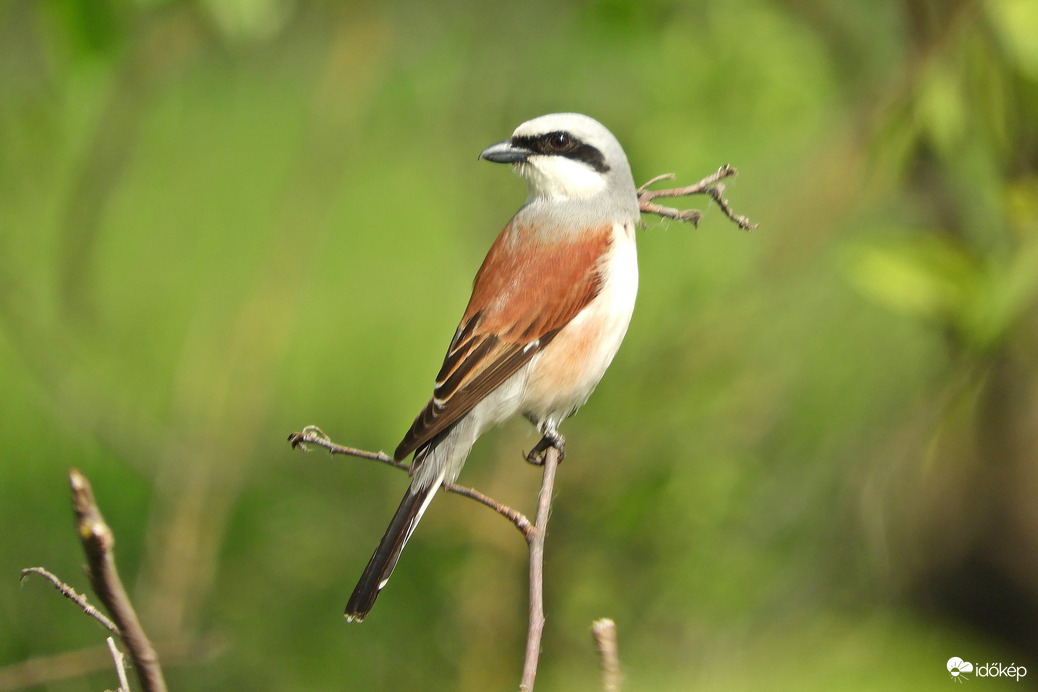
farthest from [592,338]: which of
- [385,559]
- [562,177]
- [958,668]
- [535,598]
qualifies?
[958,668]

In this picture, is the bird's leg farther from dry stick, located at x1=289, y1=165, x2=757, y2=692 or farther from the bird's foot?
dry stick, located at x1=289, y1=165, x2=757, y2=692

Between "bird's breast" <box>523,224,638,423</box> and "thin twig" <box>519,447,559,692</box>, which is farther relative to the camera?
"bird's breast" <box>523,224,638,423</box>

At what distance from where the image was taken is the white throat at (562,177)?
221cm

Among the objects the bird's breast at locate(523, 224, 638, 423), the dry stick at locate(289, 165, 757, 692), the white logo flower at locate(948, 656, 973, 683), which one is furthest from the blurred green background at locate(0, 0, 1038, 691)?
the dry stick at locate(289, 165, 757, 692)

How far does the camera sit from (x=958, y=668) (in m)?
2.56

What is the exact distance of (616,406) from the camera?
3.00m

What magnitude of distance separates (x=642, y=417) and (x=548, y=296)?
980mm

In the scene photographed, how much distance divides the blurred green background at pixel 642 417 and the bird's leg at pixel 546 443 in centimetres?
59

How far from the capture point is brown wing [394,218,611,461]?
2.06 metres

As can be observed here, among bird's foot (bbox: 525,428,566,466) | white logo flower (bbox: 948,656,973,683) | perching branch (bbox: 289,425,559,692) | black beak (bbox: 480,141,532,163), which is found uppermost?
black beak (bbox: 480,141,532,163)

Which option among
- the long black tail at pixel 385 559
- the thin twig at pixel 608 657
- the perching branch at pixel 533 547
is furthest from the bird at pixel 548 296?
the thin twig at pixel 608 657

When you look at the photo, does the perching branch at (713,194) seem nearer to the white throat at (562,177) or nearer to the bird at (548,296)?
the bird at (548,296)

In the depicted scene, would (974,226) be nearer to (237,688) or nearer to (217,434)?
(217,434)

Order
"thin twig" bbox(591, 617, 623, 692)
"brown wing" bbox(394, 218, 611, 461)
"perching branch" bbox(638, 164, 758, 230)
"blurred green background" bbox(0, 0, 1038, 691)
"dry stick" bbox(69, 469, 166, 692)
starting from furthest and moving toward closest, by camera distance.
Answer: "blurred green background" bbox(0, 0, 1038, 691) < "brown wing" bbox(394, 218, 611, 461) < "perching branch" bbox(638, 164, 758, 230) < "thin twig" bbox(591, 617, 623, 692) < "dry stick" bbox(69, 469, 166, 692)
